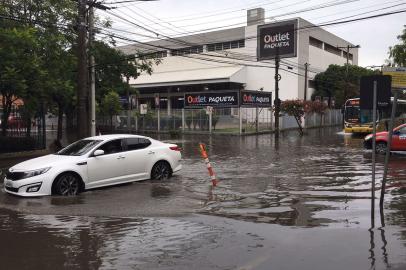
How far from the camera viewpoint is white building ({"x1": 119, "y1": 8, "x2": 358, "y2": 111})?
5750 cm

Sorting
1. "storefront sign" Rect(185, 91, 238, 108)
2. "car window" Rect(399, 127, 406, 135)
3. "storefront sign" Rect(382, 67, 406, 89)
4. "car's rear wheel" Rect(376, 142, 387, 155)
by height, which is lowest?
"car's rear wheel" Rect(376, 142, 387, 155)

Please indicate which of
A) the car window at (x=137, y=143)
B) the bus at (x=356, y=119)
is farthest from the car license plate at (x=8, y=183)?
the bus at (x=356, y=119)

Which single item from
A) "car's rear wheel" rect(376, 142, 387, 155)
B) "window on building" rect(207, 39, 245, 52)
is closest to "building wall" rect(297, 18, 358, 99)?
"window on building" rect(207, 39, 245, 52)

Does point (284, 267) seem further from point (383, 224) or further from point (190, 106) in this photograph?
point (190, 106)

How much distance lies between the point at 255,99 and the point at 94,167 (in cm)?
3335

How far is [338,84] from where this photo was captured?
62188mm

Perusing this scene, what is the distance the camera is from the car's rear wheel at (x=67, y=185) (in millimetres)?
11734

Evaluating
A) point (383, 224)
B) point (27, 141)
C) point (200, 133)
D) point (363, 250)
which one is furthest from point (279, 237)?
point (200, 133)

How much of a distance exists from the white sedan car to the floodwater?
0.94ft

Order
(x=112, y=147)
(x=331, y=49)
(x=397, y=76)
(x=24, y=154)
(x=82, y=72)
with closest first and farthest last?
(x=397, y=76)
(x=112, y=147)
(x=82, y=72)
(x=24, y=154)
(x=331, y=49)

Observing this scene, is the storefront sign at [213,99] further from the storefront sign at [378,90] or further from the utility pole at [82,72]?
the storefront sign at [378,90]

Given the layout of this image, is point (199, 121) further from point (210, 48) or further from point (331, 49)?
point (331, 49)

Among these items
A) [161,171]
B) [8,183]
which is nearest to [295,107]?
[161,171]

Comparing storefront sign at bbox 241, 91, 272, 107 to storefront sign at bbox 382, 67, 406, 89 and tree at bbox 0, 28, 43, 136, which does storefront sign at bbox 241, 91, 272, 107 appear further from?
storefront sign at bbox 382, 67, 406, 89
